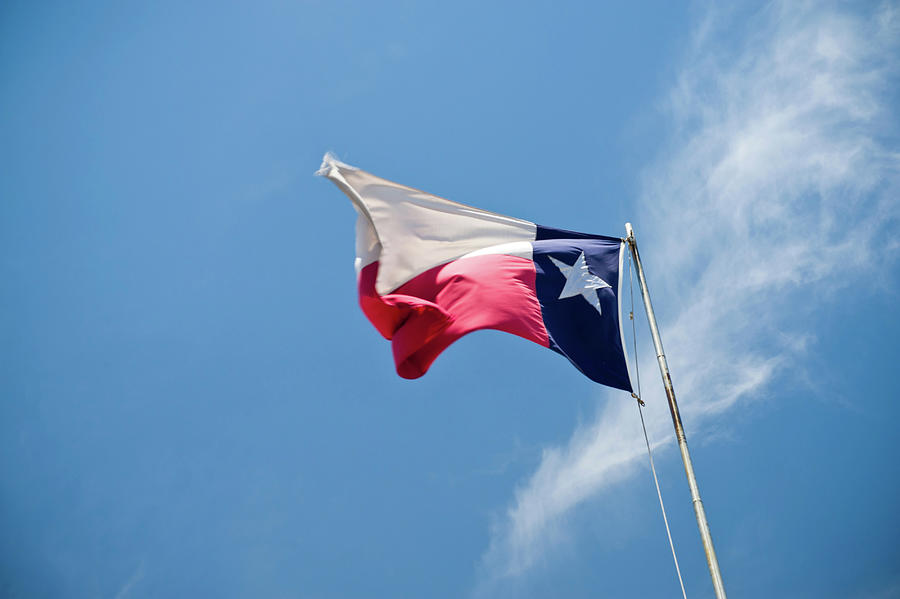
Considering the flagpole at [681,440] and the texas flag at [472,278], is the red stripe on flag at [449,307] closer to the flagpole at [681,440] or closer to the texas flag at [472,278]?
the texas flag at [472,278]

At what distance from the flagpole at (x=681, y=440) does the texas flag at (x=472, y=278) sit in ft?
1.76

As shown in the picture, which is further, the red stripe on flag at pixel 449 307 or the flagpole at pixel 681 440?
the red stripe on flag at pixel 449 307

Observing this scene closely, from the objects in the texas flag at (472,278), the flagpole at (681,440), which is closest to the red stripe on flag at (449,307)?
the texas flag at (472,278)

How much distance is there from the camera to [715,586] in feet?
29.3

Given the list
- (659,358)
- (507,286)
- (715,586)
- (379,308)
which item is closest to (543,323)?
(507,286)

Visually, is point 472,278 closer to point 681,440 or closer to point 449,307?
point 449,307

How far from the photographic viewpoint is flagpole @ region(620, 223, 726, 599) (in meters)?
9.03

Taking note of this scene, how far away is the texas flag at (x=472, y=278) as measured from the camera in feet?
38.4

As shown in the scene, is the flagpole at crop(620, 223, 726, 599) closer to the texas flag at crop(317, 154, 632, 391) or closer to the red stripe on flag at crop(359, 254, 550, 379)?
the texas flag at crop(317, 154, 632, 391)

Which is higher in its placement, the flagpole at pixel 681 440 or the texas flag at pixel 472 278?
the texas flag at pixel 472 278

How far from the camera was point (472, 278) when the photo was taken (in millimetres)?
12477

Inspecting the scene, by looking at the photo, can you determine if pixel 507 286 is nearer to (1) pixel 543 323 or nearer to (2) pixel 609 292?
(1) pixel 543 323

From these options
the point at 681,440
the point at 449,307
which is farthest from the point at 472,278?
the point at 681,440

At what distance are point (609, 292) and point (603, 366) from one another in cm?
140
